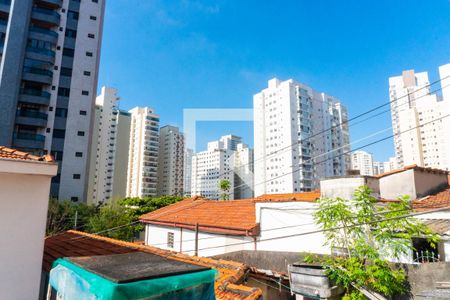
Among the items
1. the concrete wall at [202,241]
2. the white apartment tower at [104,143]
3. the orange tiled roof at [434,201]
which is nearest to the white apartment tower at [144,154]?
the white apartment tower at [104,143]

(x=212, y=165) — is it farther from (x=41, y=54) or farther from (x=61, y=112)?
(x=41, y=54)

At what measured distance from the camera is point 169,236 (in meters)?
15.4

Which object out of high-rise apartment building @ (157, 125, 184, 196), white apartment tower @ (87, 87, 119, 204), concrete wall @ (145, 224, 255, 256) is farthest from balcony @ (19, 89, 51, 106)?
high-rise apartment building @ (157, 125, 184, 196)

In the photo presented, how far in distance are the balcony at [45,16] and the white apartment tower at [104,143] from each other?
27952 mm

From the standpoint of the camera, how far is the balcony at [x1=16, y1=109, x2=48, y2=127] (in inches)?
1314

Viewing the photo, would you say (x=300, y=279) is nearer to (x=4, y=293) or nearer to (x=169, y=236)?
(x=4, y=293)

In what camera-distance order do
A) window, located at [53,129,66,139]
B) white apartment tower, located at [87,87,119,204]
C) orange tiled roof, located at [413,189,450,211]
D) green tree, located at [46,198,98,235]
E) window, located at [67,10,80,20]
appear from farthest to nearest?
white apartment tower, located at [87,87,119,204], window, located at [67,10,80,20], window, located at [53,129,66,139], green tree, located at [46,198,98,235], orange tiled roof, located at [413,189,450,211]

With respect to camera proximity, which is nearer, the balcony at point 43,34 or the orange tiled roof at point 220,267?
the orange tiled roof at point 220,267

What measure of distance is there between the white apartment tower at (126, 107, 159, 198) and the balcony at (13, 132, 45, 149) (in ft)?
162

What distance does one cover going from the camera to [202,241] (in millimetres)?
13234

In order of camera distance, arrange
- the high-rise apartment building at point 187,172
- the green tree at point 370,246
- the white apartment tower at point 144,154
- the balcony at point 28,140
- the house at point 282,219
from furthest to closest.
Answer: the high-rise apartment building at point 187,172
the white apartment tower at point 144,154
the balcony at point 28,140
the house at point 282,219
the green tree at point 370,246

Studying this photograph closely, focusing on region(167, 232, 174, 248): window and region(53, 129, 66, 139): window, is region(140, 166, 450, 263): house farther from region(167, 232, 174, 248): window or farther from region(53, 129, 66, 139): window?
region(53, 129, 66, 139): window

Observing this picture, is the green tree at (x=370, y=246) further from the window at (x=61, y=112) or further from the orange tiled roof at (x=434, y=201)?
the window at (x=61, y=112)

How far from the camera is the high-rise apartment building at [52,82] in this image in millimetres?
33188
